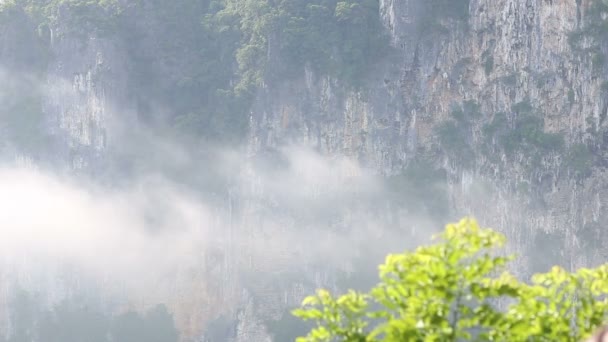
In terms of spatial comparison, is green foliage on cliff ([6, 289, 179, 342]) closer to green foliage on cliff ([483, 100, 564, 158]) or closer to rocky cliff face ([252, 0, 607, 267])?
rocky cliff face ([252, 0, 607, 267])

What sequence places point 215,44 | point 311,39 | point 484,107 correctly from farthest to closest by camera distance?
point 215,44 < point 311,39 < point 484,107

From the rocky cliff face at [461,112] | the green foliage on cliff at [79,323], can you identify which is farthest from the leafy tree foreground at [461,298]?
the green foliage on cliff at [79,323]

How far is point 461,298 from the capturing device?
39.2 feet

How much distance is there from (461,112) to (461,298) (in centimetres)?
4295

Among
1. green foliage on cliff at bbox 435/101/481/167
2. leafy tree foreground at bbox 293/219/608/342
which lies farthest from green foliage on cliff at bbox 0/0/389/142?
leafy tree foreground at bbox 293/219/608/342

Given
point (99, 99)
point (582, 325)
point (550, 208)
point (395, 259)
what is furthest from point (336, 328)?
point (99, 99)

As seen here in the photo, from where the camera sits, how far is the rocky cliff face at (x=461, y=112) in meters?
51.8

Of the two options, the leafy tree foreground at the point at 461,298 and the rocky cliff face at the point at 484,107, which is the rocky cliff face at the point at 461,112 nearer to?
the rocky cliff face at the point at 484,107

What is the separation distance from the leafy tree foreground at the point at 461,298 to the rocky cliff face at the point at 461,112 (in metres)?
39.2

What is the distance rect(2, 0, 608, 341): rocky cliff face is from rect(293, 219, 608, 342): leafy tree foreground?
129ft

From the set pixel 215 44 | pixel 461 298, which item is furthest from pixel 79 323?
pixel 461 298

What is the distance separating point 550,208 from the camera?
52.0 m

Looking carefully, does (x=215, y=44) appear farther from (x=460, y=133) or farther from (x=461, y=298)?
(x=461, y=298)

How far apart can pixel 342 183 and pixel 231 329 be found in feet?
21.0
